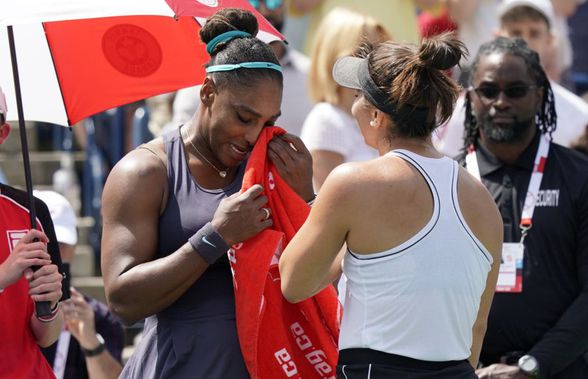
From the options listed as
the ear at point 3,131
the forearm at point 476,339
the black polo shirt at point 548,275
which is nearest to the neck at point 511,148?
the black polo shirt at point 548,275

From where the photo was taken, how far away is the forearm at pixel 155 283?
3.19 metres

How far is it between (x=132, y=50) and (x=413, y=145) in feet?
4.05

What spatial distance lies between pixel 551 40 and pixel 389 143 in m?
4.09

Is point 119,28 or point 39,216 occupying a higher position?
point 119,28

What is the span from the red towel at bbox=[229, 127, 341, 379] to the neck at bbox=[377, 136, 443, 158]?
1.19 feet

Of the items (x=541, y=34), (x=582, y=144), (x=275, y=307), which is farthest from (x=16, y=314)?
(x=541, y=34)

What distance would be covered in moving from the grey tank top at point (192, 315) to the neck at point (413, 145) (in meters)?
0.55

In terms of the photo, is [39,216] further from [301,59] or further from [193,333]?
[301,59]

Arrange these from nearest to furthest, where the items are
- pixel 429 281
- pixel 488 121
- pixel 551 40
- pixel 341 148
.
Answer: pixel 429 281 → pixel 488 121 → pixel 341 148 → pixel 551 40

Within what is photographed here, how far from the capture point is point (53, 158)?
9.75m

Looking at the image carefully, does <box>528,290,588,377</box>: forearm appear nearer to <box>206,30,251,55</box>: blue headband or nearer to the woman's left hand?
the woman's left hand

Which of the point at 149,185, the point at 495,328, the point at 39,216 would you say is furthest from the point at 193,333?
the point at 495,328

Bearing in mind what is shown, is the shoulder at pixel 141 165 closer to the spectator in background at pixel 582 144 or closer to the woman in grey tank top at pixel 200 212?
the woman in grey tank top at pixel 200 212

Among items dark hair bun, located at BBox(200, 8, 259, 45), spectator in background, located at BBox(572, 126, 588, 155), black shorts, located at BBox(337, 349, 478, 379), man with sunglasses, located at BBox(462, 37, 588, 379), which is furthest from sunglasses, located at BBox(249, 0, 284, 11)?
black shorts, located at BBox(337, 349, 478, 379)
